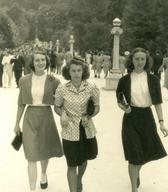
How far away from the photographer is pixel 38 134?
20.7 feet

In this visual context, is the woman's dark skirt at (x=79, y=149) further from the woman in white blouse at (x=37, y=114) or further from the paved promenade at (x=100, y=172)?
the paved promenade at (x=100, y=172)

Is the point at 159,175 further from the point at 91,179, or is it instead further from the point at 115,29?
the point at 115,29

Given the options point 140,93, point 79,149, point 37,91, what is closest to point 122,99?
point 140,93

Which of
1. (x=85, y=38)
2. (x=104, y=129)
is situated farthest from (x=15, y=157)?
(x=85, y=38)

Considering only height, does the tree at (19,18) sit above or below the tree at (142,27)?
above

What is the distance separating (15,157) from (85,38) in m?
68.6

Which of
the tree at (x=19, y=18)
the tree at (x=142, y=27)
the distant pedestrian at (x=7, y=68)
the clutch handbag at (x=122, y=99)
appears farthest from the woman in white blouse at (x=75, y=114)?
the tree at (x=19, y=18)

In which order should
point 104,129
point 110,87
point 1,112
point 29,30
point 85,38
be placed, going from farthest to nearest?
point 29,30 → point 85,38 → point 110,87 → point 1,112 → point 104,129

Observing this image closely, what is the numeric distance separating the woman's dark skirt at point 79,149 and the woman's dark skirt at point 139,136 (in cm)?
48

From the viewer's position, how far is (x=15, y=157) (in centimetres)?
828

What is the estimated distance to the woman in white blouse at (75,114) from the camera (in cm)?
578

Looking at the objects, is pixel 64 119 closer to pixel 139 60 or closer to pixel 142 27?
pixel 139 60

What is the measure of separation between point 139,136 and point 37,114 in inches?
44.2

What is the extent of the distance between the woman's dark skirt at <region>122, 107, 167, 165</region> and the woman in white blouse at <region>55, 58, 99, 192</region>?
0.54 meters
